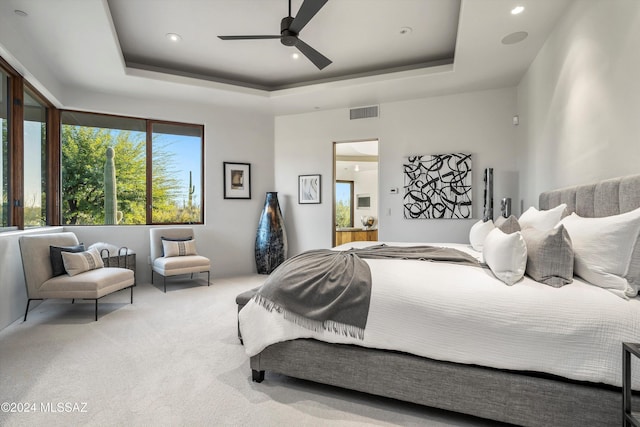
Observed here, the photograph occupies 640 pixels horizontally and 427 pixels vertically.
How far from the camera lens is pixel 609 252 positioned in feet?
5.49

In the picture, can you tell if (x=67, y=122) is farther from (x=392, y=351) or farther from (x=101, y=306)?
(x=392, y=351)

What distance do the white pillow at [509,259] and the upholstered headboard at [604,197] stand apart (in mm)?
683

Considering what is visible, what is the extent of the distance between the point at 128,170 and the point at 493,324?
5.40m

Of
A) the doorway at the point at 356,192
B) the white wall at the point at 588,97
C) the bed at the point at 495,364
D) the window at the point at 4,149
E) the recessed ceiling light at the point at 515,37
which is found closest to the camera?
the bed at the point at 495,364

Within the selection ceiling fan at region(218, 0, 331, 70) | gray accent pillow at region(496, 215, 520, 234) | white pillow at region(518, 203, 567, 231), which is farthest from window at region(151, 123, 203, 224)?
white pillow at region(518, 203, 567, 231)

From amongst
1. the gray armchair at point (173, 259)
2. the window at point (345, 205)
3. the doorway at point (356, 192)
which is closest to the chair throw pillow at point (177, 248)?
the gray armchair at point (173, 259)

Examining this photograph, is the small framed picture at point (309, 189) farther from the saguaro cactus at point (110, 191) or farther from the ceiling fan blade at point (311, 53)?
the saguaro cactus at point (110, 191)

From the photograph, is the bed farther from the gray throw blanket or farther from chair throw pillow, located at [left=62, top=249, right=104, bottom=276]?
chair throw pillow, located at [left=62, top=249, right=104, bottom=276]

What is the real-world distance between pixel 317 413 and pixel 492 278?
1.23 m

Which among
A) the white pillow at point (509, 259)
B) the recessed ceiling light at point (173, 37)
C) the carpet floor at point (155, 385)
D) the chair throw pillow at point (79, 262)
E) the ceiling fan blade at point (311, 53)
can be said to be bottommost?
the carpet floor at point (155, 385)

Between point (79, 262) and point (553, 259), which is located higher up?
point (553, 259)

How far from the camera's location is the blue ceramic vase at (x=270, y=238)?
5586 millimetres

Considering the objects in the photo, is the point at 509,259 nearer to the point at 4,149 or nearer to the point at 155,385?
the point at 155,385

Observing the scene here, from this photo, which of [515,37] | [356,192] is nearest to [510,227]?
[515,37]
